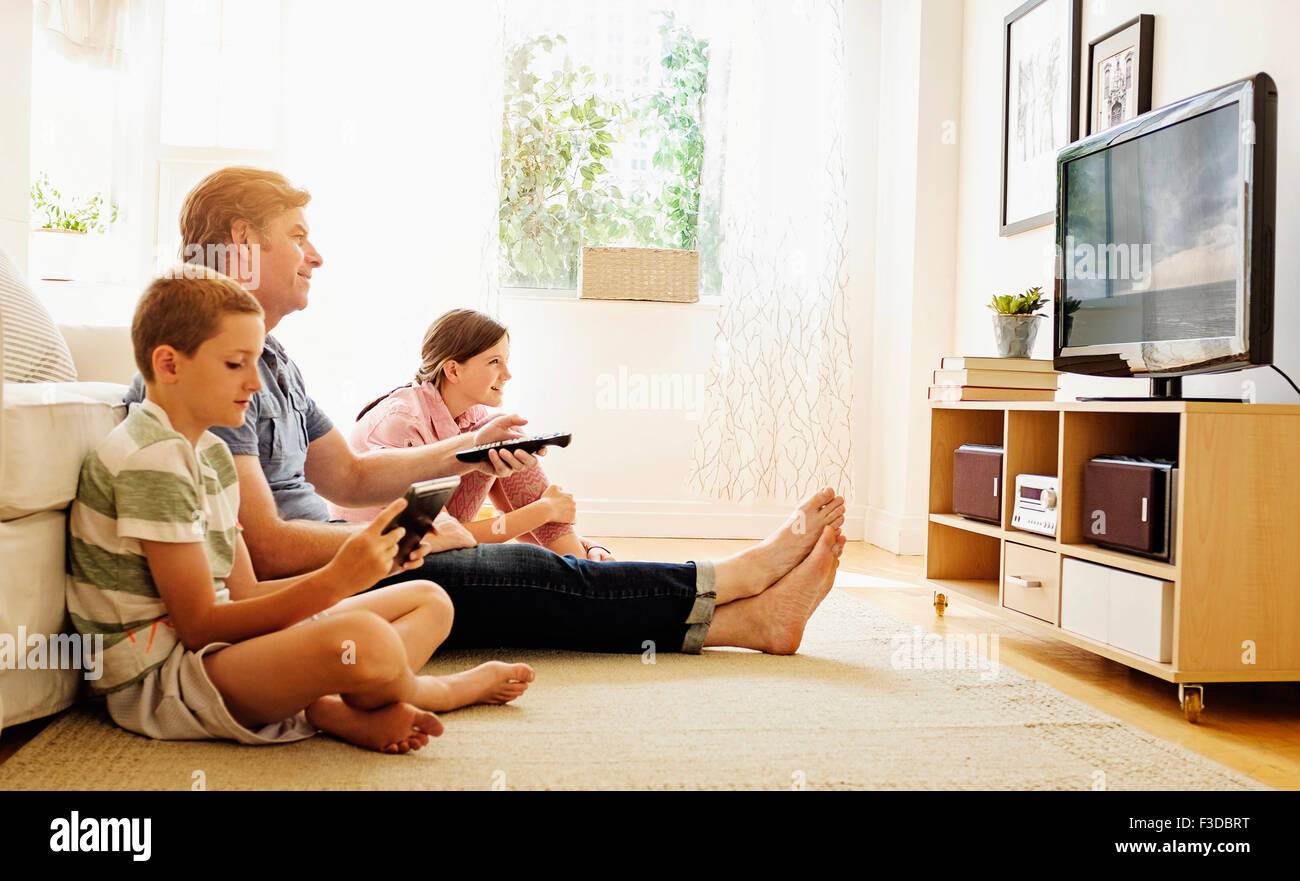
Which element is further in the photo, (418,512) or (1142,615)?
(1142,615)

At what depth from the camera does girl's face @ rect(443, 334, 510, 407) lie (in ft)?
7.59

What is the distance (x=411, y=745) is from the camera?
1.37m

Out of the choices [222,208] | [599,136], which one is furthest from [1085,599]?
[599,136]

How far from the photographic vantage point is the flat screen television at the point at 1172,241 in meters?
1.83

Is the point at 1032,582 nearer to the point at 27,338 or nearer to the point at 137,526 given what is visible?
the point at 137,526

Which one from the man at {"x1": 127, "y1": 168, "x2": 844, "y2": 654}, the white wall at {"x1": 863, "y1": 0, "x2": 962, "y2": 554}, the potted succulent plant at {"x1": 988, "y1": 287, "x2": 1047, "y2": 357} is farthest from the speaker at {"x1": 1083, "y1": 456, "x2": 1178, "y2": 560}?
the white wall at {"x1": 863, "y1": 0, "x2": 962, "y2": 554}

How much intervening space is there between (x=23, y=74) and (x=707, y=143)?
2.36 metres

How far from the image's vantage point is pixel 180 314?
132 cm

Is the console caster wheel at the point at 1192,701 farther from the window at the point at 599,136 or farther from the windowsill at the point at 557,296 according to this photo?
the window at the point at 599,136

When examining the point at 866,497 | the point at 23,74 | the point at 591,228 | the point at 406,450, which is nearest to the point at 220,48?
the point at 23,74

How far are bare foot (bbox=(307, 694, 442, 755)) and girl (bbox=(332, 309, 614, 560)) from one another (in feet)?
2.39

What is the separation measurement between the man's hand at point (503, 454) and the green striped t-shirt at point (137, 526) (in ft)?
1.85

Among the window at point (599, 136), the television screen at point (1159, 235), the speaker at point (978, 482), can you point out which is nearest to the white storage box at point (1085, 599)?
the speaker at point (978, 482)

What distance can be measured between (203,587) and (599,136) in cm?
330
